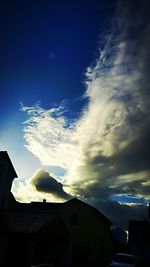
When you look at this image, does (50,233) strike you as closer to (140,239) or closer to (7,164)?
(7,164)

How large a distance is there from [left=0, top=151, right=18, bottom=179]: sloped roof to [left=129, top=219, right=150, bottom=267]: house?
1210 inches

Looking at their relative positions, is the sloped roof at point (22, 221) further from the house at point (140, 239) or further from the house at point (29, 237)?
the house at point (140, 239)

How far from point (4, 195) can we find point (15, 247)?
11.8 meters

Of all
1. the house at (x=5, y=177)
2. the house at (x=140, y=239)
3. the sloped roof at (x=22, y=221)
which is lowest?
the house at (x=140, y=239)

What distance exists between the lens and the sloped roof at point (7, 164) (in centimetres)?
2966

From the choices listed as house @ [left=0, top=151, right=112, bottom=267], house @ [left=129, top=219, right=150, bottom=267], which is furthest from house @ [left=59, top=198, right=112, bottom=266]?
house @ [left=129, top=219, right=150, bottom=267]

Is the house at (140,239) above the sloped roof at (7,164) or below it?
below

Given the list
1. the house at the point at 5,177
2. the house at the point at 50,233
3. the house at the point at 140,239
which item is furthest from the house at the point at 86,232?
the house at the point at 140,239

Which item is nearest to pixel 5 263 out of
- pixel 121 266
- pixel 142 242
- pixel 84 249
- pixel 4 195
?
pixel 121 266

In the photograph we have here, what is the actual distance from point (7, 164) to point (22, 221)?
11.0 meters

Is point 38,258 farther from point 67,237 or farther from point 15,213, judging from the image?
point 15,213

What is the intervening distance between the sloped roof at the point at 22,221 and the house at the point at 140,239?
105 ft

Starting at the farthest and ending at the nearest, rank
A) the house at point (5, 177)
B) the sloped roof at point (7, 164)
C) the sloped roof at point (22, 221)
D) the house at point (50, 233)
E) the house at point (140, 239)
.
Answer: the house at point (140, 239), the sloped roof at point (7, 164), the house at point (5, 177), the sloped roof at point (22, 221), the house at point (50, 233)

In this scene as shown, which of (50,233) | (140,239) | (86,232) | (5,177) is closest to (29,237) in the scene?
(50,233)
